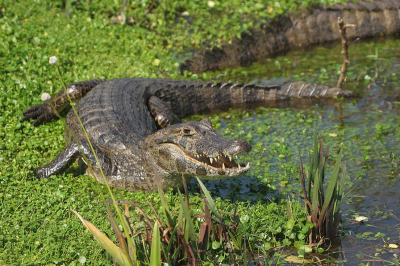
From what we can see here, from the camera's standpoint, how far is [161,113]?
6645 mm

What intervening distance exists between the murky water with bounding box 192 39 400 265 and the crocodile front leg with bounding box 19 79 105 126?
1.67 meters

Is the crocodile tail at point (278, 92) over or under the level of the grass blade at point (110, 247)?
under

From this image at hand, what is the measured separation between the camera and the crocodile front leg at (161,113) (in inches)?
260

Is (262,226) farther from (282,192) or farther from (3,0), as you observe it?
(3,0)

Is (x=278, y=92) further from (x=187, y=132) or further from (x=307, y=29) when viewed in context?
(x=187, y=132)

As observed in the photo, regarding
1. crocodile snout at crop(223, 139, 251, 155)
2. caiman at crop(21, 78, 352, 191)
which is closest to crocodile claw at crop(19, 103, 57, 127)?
caiman at crop(21, 78, 352, 191)

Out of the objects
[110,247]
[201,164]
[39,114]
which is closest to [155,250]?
[110,247]

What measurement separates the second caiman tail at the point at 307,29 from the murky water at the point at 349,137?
0.31 metres

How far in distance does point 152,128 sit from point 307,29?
15.5 ft

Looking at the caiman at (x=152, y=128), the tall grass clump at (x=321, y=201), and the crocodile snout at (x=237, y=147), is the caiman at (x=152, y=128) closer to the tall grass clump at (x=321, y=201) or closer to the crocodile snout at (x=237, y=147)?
the crocodile snout at (x=237, y=147)

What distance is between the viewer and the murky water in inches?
185

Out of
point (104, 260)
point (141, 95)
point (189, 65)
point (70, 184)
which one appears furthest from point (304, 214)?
point (189, 65)

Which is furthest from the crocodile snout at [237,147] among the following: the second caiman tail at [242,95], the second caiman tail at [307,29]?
the second caiman tail at [307,29]

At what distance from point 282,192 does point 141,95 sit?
88.9 inches
